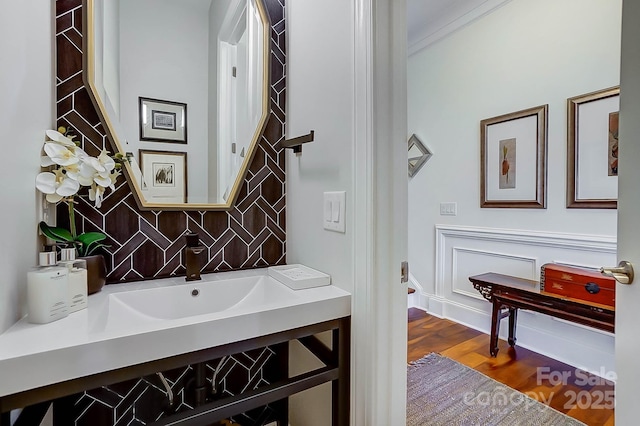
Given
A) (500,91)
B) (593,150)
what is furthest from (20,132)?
(500,91)

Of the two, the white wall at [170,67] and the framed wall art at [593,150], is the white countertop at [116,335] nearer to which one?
the white wall at [170,67]

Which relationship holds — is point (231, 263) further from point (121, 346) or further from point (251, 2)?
point (251, 2)

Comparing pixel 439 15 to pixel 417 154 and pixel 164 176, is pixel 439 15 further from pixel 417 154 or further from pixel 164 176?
pixel 164 176

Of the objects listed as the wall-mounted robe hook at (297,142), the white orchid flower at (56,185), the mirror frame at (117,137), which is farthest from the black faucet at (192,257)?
the wall-mounted robe hook at (297,142)

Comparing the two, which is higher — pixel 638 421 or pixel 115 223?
pixel 115 223

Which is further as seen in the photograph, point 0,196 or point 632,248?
point 632,248

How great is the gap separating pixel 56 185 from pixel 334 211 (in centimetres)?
85

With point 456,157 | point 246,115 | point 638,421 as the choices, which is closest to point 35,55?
point 246,115

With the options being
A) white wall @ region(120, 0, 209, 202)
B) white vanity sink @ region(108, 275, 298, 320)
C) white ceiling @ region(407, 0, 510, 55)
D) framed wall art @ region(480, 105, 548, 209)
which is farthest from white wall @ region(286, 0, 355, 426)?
framed wall art @ region(480, 105, 548, 209)

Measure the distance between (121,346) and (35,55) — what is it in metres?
0.86

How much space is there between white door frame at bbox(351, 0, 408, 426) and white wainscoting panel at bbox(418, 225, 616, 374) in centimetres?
188

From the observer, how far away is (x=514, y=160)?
2.49 metres

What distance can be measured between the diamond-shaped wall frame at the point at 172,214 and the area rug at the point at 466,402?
48.4 inches

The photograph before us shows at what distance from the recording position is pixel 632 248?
2.81ft
